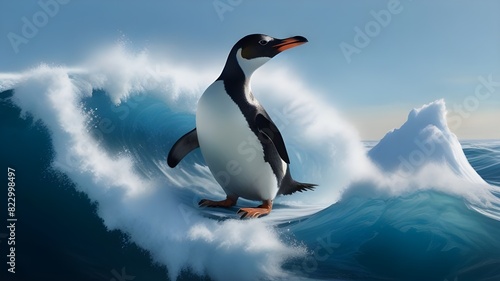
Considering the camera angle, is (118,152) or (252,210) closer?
(252,210)

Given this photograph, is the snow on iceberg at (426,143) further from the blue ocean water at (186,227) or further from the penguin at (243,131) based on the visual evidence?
the penguin at (243,131)

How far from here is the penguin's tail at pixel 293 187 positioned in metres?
4.38

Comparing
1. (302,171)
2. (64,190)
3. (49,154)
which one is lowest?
(302,171)

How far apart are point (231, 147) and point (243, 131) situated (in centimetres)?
16

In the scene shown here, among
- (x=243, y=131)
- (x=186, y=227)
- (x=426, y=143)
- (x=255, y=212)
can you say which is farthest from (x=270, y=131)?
(x=426, y=143)

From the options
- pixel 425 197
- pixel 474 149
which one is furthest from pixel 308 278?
pixel 474 149

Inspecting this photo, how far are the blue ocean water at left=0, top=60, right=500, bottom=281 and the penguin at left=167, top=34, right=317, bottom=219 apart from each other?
1.00 ft

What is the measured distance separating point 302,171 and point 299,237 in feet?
3.40

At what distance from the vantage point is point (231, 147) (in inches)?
158

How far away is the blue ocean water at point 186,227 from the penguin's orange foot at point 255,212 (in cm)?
6

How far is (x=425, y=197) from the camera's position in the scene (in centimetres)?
450

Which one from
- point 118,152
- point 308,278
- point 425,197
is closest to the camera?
point 308,278

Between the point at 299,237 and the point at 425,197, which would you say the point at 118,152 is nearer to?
the point at 299,237

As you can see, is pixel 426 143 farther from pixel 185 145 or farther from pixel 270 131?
pixel 185 145
